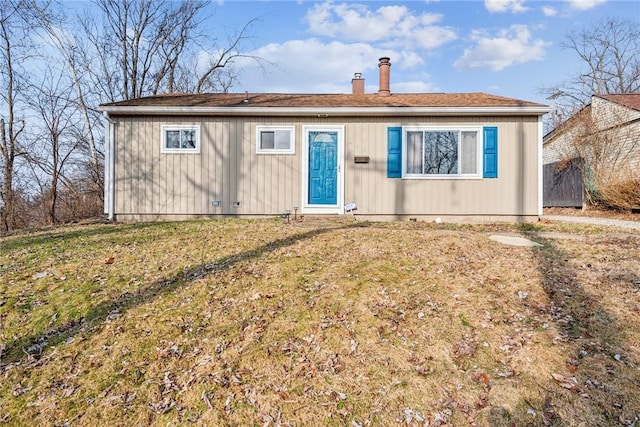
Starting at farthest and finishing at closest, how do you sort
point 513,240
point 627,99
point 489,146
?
1. point 627,99
2. point 489,146
3. point 513,240

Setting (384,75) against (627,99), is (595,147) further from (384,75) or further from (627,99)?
(384,75)

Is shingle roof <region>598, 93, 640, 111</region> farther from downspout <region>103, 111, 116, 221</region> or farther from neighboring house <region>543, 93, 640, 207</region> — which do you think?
downspout <region>103, 111, 116, 221</region>

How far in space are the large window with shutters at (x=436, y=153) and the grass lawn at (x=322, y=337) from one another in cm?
393

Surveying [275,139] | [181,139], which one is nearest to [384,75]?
[275,139]

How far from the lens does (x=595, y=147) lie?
1309 centimetres

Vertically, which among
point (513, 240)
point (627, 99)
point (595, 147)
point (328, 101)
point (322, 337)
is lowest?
point (322, 337)

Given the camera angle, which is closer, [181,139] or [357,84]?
[181,139]

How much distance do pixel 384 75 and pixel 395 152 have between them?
10.5 ft

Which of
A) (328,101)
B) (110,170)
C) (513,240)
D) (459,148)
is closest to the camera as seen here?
(513,240)

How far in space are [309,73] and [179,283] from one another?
52.1 ft

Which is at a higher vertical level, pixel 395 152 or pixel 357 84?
pixel 357 84

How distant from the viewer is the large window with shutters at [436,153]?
8789mm

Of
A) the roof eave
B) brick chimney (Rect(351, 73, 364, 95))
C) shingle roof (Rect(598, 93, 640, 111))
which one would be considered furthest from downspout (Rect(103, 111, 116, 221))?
shingle roof (Rect(598, 93, 640, 111))

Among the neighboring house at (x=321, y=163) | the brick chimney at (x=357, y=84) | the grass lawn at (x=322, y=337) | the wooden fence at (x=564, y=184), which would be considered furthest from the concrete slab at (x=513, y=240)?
the wooden fence at (x=564, y=184)
